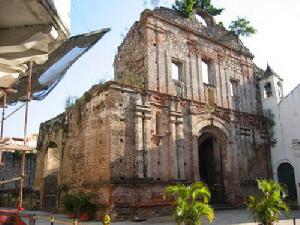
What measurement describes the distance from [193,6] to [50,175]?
12355mm

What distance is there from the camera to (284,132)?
18.7 m

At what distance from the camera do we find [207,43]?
18.1 metres

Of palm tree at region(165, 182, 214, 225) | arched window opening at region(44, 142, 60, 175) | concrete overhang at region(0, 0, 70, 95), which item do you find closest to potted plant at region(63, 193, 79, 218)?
palm tree at region(165, 182, 214, 225)

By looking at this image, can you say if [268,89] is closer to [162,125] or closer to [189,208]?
[162,125]

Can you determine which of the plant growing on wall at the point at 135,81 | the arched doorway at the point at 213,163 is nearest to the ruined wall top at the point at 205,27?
the plant growing on wall at the point at 135,81

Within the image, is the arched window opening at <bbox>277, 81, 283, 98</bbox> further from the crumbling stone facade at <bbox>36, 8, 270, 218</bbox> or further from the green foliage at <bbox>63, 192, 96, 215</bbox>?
the green foliage at <bbox>63, 192, 96, 215</bbox>

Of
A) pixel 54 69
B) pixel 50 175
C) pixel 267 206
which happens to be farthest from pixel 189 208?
pixel 50 175

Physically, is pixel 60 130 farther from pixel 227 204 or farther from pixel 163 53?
pixel 227 204

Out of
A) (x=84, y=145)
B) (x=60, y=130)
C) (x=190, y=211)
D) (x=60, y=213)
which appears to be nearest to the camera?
(x=190, y=211)

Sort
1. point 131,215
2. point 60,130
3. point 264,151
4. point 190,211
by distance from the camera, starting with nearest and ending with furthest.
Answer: point 190,211, point 131,215, point 60,130, point 264,151

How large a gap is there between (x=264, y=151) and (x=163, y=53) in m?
8.23

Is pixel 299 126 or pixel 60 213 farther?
pixel 299 126

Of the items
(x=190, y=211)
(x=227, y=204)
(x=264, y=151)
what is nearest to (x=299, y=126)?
(x=264, y=151)

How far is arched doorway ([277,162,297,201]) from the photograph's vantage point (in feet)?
59.0
